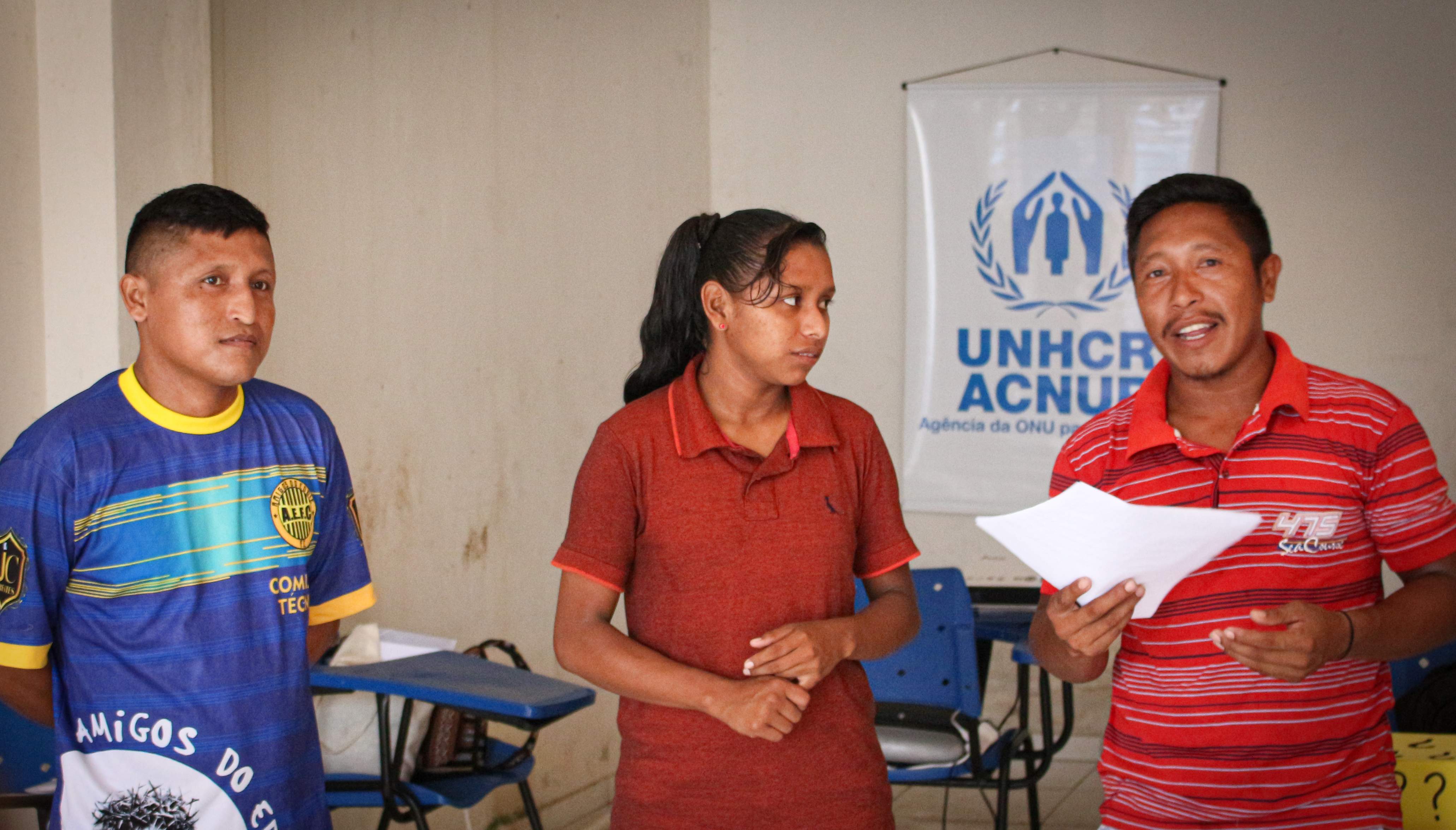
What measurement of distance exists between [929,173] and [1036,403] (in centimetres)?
101

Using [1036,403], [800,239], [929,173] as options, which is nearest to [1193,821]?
[800,239]

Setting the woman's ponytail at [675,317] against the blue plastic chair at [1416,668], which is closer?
the woman's ponytail at [675,317]

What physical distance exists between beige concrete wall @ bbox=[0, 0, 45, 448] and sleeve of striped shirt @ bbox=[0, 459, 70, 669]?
0.86 metres

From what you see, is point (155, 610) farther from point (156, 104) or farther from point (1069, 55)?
point (1069, 55)

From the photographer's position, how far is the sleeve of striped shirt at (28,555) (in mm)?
1416

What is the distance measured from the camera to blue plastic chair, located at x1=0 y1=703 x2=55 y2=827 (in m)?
2.21

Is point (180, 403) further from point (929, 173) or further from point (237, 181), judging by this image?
point (929, 173)

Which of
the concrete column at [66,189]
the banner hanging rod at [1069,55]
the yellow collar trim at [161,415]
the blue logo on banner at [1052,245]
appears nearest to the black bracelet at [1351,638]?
the yellow collar trim at [161,415]

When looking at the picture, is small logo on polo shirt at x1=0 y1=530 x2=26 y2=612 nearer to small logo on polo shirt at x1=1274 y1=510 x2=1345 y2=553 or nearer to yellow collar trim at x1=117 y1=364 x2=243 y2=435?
yellow collar trim at x1=117 y1=364 x2=243 y2=435

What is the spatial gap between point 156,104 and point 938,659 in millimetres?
2364

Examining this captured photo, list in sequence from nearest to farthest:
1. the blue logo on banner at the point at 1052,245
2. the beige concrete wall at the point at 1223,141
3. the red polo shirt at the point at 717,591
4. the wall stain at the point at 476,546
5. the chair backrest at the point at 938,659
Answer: the red polo shirt at the point at 717,591, the chair backrest at the point at 938,659, the wall stain at the point at 476,546, the beige concrete wall at the point at 1223,141, the blue logo on banner at the point at 1052,245

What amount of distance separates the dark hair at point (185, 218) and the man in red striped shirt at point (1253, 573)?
46.6 inches

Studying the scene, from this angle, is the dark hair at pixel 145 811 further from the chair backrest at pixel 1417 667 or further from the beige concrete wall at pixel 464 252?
the chair backrest at pixel 1417 667

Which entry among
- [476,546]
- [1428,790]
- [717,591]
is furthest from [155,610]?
[476,546]
